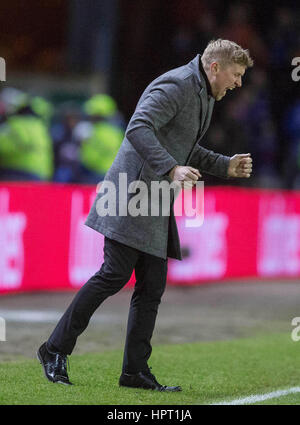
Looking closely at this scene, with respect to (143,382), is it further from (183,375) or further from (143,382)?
(183,375)

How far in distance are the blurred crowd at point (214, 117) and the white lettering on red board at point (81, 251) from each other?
209cm

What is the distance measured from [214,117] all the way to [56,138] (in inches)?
160

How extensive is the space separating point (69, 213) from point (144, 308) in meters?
5.79

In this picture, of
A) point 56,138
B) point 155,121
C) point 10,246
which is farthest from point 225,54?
point 56,138

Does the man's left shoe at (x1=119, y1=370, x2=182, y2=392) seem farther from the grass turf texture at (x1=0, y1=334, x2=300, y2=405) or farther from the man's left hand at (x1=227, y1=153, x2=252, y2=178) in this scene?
the man's left hand at (x1=227, y1=153, x2=252, y2=178)

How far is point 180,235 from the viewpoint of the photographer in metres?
13.3

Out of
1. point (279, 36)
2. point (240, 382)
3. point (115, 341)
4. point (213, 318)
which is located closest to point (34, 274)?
point (213, 318)

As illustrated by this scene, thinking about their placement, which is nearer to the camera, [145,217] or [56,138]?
[145,217]

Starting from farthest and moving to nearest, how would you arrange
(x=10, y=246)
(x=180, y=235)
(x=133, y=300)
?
1. (x=180, y=235)
2. (x=10, y=246)
3. (x=133, y=300)

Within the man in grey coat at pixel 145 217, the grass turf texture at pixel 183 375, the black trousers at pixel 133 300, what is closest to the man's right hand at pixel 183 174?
the man in grey coat at pixel 145 217

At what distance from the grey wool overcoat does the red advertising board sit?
197 inches

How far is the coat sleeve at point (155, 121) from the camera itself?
19.9 feet

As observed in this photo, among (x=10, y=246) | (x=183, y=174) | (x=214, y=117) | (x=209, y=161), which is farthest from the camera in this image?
(x=214, y=117)

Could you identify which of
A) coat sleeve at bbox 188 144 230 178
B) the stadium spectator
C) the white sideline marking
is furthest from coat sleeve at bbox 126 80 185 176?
the stadium spectator
